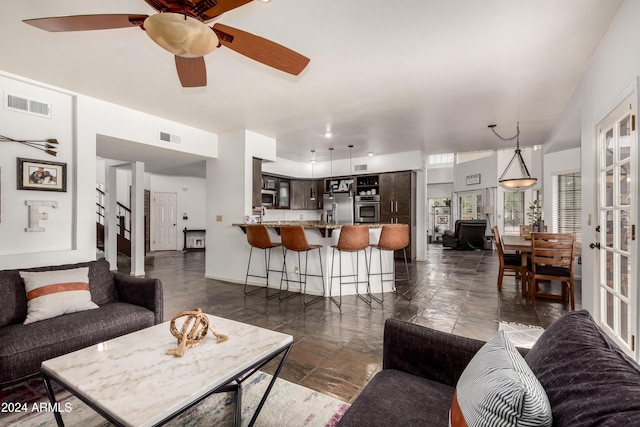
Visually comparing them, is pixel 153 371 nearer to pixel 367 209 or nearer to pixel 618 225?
pixel 618 225

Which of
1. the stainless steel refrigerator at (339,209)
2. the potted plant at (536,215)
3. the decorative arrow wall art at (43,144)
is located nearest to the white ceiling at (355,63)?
the decorative arrow wall art at (43,144)

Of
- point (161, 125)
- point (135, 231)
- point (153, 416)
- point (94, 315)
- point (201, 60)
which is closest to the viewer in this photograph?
point (153, 416)

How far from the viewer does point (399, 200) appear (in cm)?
750

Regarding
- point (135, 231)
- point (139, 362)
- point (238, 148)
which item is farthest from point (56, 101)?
point (139, 362)

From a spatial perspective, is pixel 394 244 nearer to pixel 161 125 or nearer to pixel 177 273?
pixel 161 125

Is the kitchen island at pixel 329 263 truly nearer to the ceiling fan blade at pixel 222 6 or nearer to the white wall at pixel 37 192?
the white wall at pixel 37 192

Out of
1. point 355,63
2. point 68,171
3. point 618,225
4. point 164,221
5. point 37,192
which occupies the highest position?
point 355,63

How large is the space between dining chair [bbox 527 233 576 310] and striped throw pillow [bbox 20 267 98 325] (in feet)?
16.4

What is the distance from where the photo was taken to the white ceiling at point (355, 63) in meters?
2.18

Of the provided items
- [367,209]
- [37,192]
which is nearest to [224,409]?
[37,192]

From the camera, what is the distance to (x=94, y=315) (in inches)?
92.4

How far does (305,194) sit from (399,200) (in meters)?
2.67

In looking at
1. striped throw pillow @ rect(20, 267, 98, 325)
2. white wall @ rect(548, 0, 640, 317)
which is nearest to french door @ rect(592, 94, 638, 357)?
white wall @ rect(548, 0, 640, 317)

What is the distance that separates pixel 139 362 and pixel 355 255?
351 centimetres
